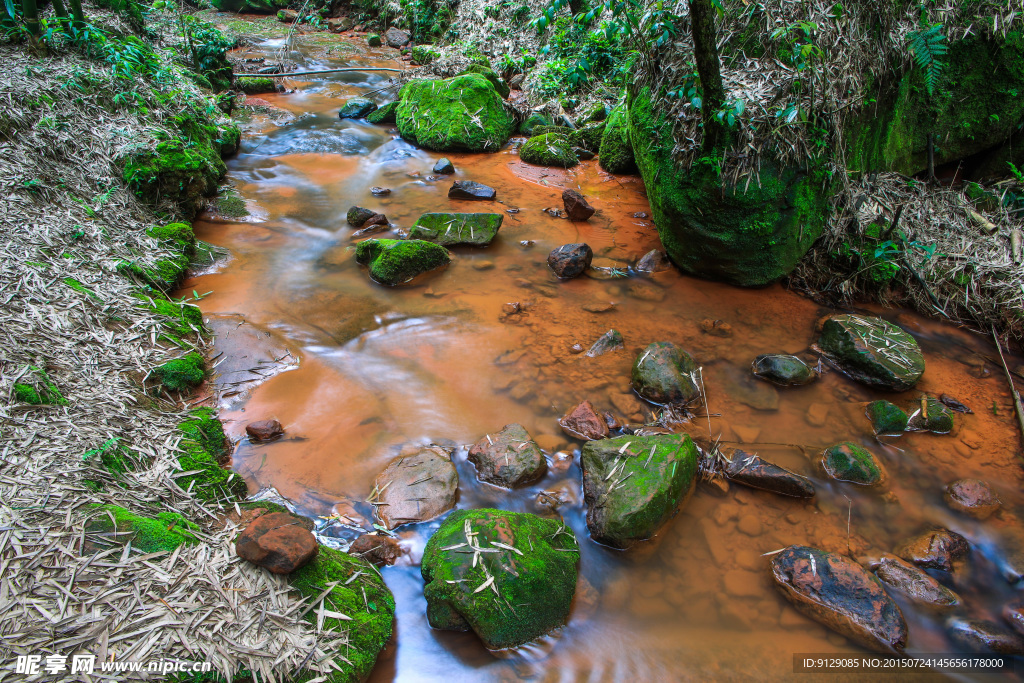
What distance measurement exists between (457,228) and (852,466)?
4033 mm

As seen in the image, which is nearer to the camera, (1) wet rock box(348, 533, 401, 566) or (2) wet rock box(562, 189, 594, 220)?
(1) wet rock box(348, 533, 401, 566)

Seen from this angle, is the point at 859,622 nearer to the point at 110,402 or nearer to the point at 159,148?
the point at 110,402

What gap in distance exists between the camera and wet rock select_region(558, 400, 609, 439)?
328cm

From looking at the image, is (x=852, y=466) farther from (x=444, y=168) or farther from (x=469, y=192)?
(x=444, y=168)

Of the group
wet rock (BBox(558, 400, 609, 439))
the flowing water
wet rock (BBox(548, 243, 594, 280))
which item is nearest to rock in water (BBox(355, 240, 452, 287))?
the flowing water

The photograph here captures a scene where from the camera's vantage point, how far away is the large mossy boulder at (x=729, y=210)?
4.07 m

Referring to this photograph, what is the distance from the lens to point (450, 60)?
405 inches

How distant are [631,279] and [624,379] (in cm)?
143

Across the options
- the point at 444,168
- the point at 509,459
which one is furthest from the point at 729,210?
the point at 444,168

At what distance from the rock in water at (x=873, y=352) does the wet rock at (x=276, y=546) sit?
3.82 m

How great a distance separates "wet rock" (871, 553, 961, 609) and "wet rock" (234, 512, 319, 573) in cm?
281

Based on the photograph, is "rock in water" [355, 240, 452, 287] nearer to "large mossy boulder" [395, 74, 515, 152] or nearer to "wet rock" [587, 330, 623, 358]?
"wet rock" [587, 330, 623, 358]

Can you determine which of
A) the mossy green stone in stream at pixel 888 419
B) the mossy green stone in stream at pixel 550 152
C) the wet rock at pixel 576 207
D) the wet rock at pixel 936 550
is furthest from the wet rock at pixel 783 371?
the mossy green stone in stream at pixel 550 152

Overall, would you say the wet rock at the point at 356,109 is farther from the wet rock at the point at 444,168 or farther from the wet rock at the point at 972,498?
the wet rock at the point at 972,498
